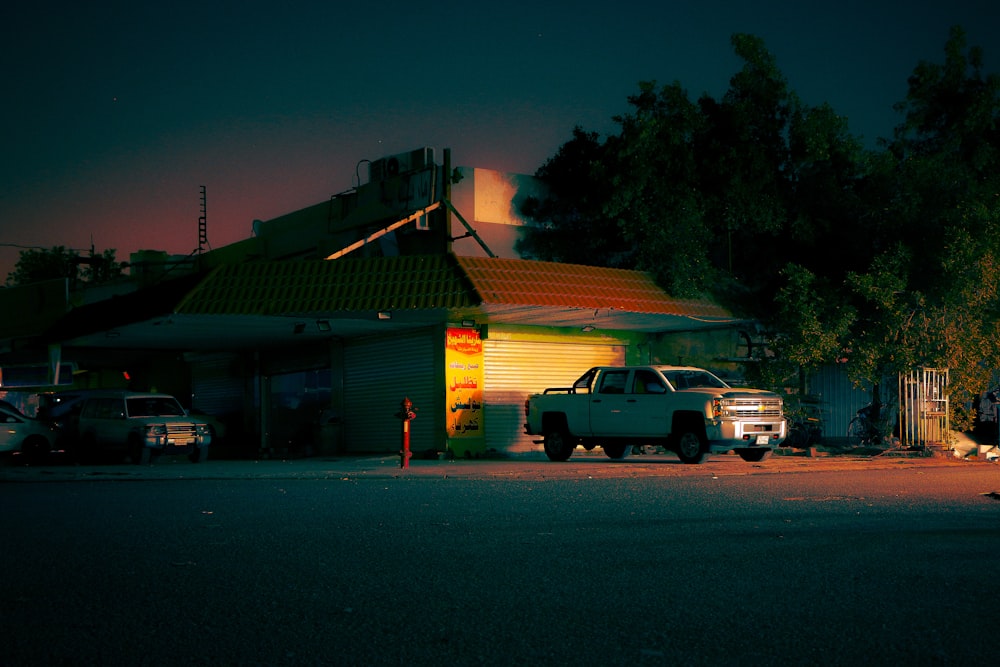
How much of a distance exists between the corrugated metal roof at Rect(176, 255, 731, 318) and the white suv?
3539 millimetres

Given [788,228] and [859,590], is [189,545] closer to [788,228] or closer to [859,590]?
[859,590]

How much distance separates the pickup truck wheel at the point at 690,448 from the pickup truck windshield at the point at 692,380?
3.60 ft

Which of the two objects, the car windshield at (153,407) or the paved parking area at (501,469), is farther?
the car windshield at (153,407)

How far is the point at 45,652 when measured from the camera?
585cm

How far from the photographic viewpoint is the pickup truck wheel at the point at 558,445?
24734 millimetres

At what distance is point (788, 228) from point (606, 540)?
21.9 meters

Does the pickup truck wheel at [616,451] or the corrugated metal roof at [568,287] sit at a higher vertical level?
the corrugated metal roof at [568,287]

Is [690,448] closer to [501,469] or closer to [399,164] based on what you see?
[501,469]

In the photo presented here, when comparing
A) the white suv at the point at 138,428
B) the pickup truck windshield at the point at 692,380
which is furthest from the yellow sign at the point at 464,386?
the white suv at the point at 138,428

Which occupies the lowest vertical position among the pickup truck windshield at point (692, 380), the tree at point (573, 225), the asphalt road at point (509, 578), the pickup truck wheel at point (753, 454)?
the pickup truck wheel at point (753, 454)

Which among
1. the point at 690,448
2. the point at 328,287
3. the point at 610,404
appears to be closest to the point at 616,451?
the point at 610,404

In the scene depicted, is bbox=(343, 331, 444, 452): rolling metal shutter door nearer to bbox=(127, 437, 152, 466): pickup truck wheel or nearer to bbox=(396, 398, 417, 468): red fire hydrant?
bbox=(396, 398, 417, 468): red fire hydrant

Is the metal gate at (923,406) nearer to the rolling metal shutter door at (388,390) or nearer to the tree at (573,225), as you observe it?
the tree at (573,225)

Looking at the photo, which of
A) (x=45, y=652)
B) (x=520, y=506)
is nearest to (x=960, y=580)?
(x=45, y=652)
